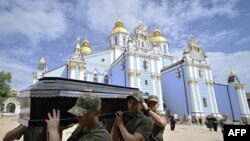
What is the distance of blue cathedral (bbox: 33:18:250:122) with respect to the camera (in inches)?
1167

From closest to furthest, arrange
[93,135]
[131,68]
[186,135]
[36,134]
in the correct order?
[93,135]
[36,134]
[186,135]
[131,68]

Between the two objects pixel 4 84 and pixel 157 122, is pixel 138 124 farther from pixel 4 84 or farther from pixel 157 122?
pixel 4 84

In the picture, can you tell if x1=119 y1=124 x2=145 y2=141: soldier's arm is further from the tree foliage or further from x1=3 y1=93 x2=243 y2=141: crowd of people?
the tree foliage

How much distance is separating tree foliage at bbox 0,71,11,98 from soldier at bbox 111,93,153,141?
32.7 m

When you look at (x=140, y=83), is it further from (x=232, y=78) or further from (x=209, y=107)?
(x=232, y=78)

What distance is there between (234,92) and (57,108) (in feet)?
139

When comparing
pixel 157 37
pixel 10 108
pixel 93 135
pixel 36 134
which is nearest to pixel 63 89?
pixel 36 134

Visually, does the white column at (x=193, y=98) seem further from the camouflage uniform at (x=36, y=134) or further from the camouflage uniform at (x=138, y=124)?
the camouflage uniform at (x=36, y=134)

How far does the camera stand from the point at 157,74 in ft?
102

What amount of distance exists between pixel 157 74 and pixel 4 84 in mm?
24449

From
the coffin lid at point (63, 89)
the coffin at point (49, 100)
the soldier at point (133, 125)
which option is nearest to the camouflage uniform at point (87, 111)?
the coffin at point (49, 100)

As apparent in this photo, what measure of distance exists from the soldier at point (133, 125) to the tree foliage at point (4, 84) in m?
32.7

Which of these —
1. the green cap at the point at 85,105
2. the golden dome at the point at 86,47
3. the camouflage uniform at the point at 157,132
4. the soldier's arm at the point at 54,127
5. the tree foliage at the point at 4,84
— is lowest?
the camouflage uniform at the point at 157,132

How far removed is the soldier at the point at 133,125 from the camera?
→ 2414 millimetres
